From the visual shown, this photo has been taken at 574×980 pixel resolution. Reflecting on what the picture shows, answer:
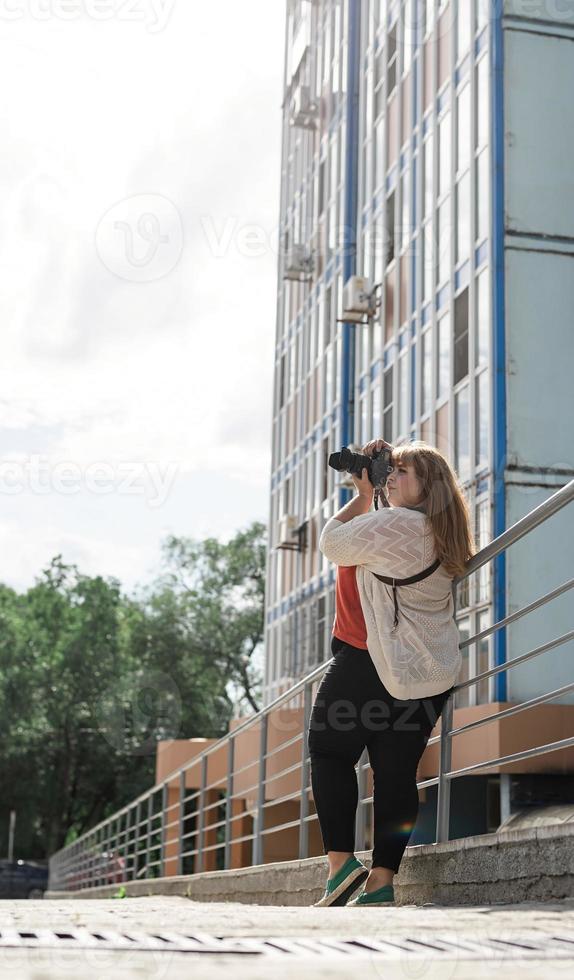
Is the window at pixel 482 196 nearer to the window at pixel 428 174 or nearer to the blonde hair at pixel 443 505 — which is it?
the window at pixel 428 174

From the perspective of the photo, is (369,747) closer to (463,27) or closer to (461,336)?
(461,336)

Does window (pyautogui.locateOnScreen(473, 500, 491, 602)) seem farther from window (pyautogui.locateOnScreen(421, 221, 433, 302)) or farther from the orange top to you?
the orange top

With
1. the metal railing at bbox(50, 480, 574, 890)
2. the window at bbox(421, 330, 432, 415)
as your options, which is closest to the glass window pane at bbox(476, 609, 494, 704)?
the metal railing at bbox(50, 480, 574, 890)

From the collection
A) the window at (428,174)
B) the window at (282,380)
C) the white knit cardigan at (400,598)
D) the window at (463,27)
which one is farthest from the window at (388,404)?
the white knit cardigan at (400,598)

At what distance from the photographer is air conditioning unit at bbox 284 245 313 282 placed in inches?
1147

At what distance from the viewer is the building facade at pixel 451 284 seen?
1650cm

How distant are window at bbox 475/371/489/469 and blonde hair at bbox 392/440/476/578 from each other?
12.2 m

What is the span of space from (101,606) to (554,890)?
160 ft

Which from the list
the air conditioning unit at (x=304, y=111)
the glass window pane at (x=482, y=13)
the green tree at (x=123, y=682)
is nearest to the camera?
the glass window pane at (x=482, y=13)

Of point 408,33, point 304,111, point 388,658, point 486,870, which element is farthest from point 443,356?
point 486,870

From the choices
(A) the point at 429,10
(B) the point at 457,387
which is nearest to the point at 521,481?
(B) the point at 457,387

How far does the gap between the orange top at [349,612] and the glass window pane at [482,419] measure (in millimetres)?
12149

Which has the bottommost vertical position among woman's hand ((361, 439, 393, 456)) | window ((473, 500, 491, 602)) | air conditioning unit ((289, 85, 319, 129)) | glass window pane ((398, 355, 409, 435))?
woman's hand ((361, 439, 393, 456))

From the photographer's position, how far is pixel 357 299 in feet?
73.7
